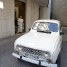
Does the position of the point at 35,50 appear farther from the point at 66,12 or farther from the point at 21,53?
the point at 66,12

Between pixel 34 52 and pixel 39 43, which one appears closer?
pixel 34 52

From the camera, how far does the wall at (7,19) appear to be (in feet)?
35.7

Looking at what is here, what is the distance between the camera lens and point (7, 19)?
11.6 metres

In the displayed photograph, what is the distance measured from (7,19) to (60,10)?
14659 mm

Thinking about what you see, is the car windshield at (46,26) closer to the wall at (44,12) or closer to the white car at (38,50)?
the white car at (38,50)

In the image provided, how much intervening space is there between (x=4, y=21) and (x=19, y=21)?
309 cm

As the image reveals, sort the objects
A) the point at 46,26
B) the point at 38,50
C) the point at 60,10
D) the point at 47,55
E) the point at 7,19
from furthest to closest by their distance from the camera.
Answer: the point at 60,10
the point at 7,19
the point at 46,26
the point at 38,50
the point at 47,55

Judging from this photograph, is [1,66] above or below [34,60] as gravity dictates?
below

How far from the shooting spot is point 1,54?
666 centimetres

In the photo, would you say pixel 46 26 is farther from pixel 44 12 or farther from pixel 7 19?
Answer: pixel 44 12

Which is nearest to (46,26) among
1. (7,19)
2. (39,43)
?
(39,43)

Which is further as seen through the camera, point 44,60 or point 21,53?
point 21,53

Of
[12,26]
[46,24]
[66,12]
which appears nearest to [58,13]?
[66,12]

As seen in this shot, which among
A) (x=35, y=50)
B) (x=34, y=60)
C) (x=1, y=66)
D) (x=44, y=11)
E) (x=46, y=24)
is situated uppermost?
(x=44, y=11)
